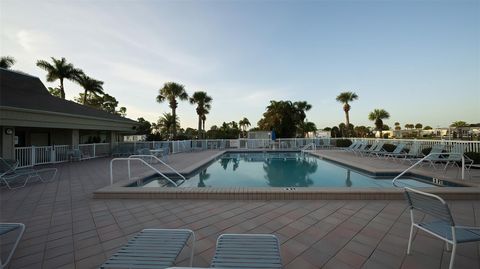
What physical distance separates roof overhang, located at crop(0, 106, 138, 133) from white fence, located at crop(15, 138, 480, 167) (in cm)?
105

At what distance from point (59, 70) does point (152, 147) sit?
14.6 meters

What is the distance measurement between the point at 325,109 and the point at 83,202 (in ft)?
101

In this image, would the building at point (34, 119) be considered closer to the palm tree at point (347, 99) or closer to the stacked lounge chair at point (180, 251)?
the stacked lounge chair at point (180, 251)

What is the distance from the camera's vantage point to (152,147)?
13711mm

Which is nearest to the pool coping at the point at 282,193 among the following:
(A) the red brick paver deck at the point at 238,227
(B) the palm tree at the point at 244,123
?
(A) the red brick paver deck at the point at 238,227

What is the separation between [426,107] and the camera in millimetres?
20219

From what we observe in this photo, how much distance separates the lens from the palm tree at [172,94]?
21531 millimetres

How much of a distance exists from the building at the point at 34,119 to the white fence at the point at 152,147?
1.91 ft

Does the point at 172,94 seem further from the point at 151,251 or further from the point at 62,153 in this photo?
the point at 151,251

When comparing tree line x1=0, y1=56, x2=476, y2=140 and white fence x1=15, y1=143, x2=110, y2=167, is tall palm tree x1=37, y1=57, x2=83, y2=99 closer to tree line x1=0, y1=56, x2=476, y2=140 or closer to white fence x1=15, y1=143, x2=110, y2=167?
tree line x1=0, y1=56, x2=476, y2=140

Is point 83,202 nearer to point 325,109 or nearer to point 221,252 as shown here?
point 221,252

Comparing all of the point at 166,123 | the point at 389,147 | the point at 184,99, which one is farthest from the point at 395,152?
the point at 166,123

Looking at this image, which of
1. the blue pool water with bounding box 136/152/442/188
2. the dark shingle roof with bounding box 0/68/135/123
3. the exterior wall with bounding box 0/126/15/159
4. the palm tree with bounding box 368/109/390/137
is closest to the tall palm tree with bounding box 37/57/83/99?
the dark shingle roof with bounding box 0/68/135/123

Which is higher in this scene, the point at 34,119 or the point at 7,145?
the point at 34,119
